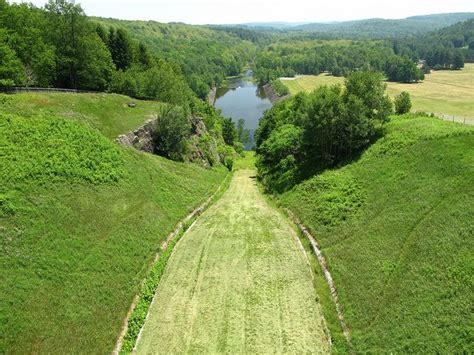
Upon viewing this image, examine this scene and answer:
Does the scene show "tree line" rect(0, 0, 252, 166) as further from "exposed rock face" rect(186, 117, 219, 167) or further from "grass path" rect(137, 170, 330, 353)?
"grass path" rect(137, 170, 330, 353)

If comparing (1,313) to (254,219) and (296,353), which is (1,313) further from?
(254,219)

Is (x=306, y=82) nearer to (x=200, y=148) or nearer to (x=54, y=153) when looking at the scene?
(x=200, y=148)

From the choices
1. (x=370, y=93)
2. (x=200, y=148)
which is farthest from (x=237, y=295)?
(x=200, y=148)

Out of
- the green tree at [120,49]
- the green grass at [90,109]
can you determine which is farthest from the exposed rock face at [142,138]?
the green tree at [120,49]

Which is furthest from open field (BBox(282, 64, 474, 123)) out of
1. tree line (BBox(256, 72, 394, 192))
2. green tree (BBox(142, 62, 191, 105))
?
green tree (BBox(142, 62, 191, 105))

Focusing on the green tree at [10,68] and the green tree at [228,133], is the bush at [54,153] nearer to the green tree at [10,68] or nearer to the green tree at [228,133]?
the green tree at [10,68]

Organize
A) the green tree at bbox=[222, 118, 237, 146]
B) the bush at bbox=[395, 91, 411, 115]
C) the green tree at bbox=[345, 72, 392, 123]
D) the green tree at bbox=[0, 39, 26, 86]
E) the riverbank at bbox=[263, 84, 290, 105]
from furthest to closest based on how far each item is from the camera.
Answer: the riverbank at bbox=[263, 84, 290, 105] → the green tree at bbox=[222, 118, 237, 146] → the bush at bbox=[395, 91, 411, 115] → the green tree at bbox=[0, 39, 26, 86] → the green tree at bbox=[345, 72, 392, 123]
